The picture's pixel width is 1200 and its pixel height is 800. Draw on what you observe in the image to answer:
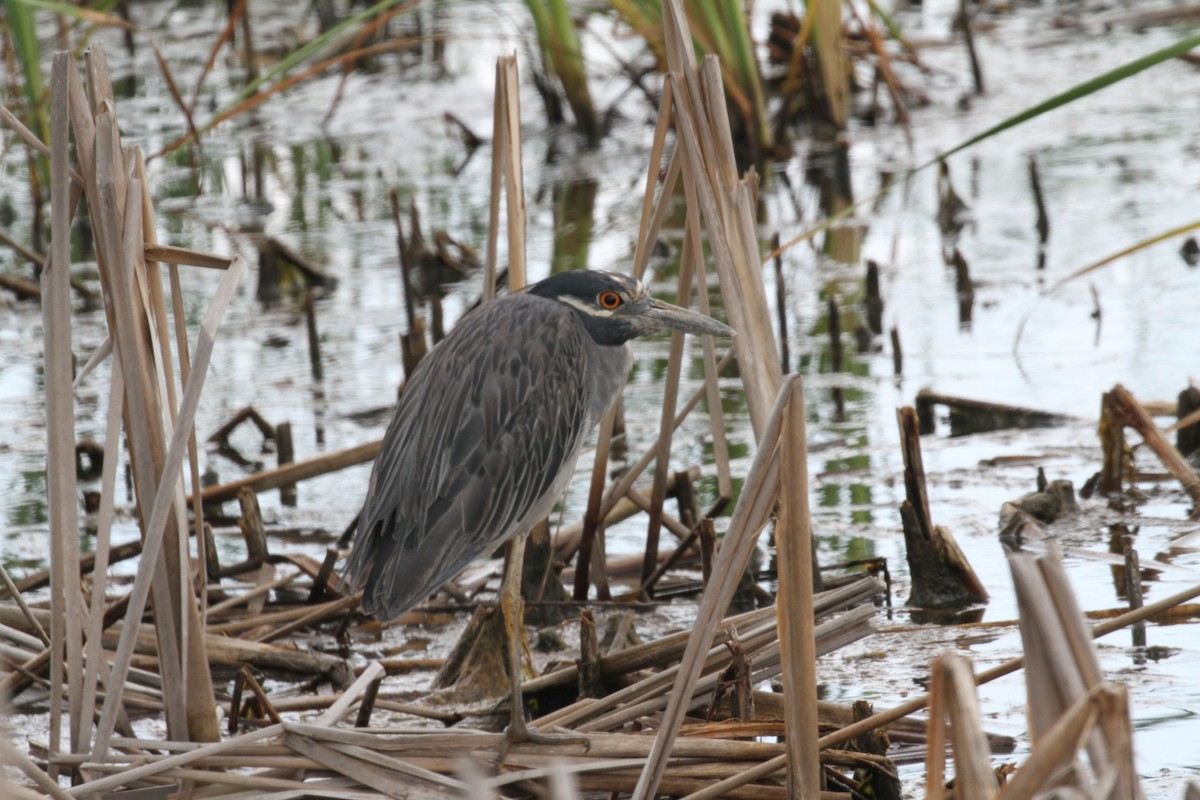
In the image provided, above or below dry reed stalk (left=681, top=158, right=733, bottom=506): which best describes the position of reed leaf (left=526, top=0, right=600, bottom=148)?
above

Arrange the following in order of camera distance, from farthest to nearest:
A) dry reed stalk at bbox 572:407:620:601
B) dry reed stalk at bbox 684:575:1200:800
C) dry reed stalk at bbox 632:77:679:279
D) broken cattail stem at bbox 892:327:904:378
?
broken cattail stem at bbox 892:327:904:378, dry reed stalk at bbox 572:407:620:601, dry reed stalk at bbox 632:77:679:279, dry reed stalk at bbox 684:575:1200:800

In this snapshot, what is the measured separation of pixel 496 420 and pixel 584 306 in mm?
439

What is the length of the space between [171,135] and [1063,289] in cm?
689

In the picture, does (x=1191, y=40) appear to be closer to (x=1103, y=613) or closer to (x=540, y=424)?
(x=1103, y=613)

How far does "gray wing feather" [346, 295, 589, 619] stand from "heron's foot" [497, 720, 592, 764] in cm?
74

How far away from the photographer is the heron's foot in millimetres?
3336

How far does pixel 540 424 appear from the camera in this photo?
4.35 m

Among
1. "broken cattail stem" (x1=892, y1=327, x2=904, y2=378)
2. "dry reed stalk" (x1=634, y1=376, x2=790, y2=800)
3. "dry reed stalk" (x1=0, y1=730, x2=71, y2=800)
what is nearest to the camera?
"dry reed stalk" (x1=0, y1=730, x2=71, y2=800)

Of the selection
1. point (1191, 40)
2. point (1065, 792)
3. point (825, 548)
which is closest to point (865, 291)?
point (825, 548)

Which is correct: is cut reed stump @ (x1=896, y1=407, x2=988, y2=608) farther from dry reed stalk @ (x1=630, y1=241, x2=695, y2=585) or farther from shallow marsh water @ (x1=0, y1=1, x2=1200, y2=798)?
dry reed stalk @ (x1=630, y1=241, x2=695, y2=585)

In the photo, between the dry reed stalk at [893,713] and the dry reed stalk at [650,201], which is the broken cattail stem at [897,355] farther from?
the dry reed stalk at [893,713]

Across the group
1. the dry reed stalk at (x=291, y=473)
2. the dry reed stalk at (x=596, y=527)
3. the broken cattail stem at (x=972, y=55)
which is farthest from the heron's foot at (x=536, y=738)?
the broken cattail stem at (x=972, y=55)

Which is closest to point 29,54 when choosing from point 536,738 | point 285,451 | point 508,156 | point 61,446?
point 285,451

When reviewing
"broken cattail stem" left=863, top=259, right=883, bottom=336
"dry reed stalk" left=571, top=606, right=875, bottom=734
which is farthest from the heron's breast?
"broken cattail stem" left=863, top=259, right=883, bottom=336
